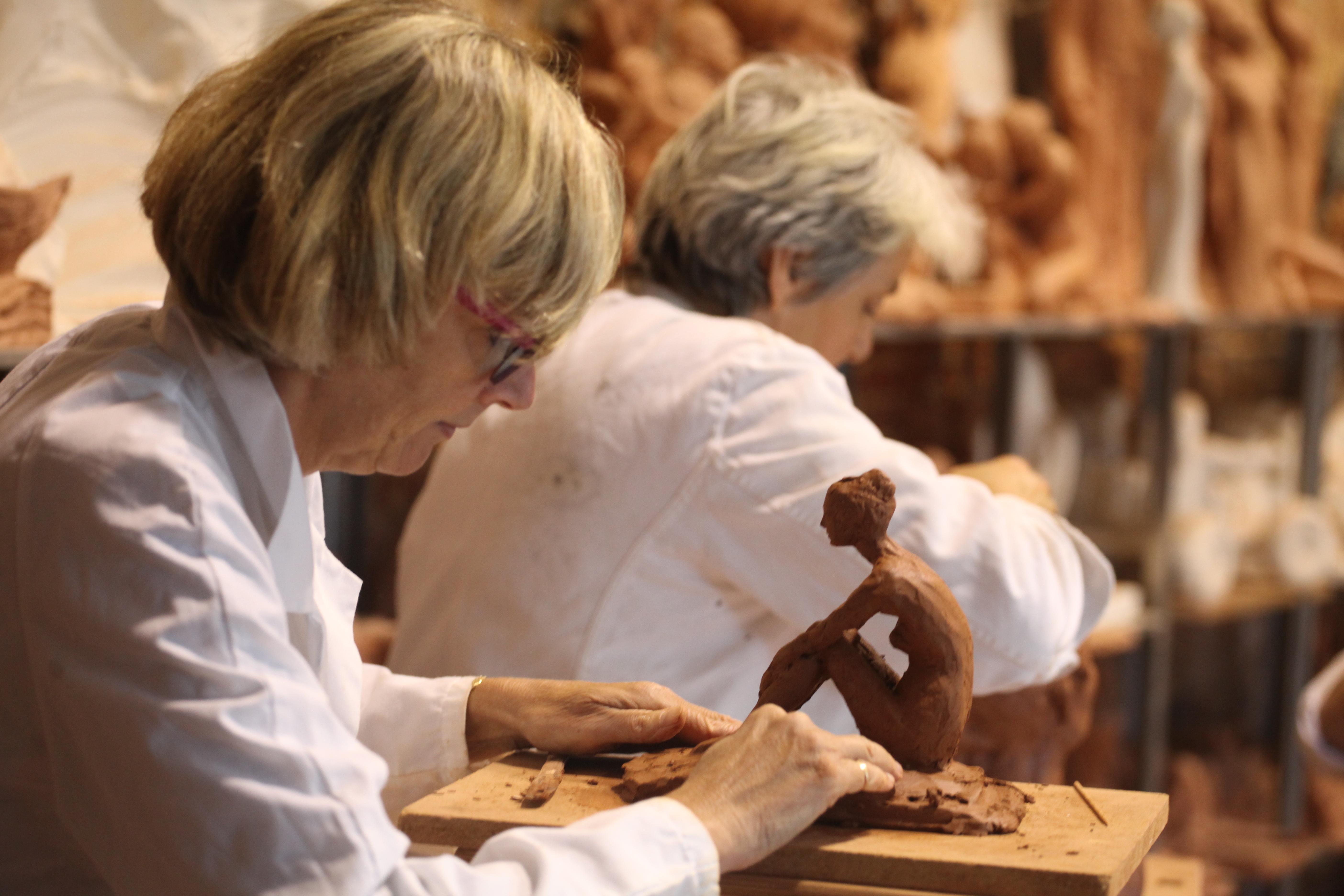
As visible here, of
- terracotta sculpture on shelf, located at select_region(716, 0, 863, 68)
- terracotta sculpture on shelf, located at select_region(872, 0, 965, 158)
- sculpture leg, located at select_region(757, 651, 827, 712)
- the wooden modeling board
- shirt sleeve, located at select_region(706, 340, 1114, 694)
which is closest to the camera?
the wooden modeling board

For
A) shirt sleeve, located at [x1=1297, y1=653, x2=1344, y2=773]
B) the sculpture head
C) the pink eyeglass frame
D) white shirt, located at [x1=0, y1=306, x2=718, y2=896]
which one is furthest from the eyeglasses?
shirt sleeve, located at [x1=1297, y1=653, x2=1344, y2=773]

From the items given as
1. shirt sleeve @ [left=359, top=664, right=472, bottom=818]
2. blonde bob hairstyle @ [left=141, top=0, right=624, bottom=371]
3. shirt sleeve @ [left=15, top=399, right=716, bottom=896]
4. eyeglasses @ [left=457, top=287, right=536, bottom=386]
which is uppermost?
blonde bob hairstyle @ [left=141, top=0, right=624, bottom=371]

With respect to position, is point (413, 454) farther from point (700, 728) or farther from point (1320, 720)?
point (1320, 720)

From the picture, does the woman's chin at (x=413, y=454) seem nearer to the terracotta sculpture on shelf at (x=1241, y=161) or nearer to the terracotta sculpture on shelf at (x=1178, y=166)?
the terracotta sculpture on shelf at (x=1178, y=166)

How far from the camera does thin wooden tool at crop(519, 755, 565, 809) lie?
1.16 m

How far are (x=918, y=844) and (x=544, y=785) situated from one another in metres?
0.33

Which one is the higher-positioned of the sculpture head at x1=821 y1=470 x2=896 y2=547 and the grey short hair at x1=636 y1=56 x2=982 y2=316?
the grey short hair at x1=636 y1=56 x2=982 y2=316

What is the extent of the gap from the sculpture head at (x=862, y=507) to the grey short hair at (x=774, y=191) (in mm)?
729

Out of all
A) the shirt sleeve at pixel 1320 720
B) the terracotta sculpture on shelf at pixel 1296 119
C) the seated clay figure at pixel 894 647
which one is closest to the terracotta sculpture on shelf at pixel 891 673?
the seated clay figure at pixel 894 647

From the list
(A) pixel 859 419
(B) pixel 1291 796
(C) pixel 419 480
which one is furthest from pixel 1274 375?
(A) pixel 859 419

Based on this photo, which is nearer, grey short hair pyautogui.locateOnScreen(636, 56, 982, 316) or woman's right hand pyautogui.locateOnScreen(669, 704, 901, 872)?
woman's right hand pyautogui.locateOnScreen(669, 704, 901, 872)

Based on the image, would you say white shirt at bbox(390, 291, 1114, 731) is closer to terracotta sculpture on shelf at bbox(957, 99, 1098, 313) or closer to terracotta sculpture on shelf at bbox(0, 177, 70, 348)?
terracotta sculpture on shelf at bbox(0, 177, 70, 348)

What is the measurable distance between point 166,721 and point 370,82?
0.48 metres

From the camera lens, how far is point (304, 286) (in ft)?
3.17
